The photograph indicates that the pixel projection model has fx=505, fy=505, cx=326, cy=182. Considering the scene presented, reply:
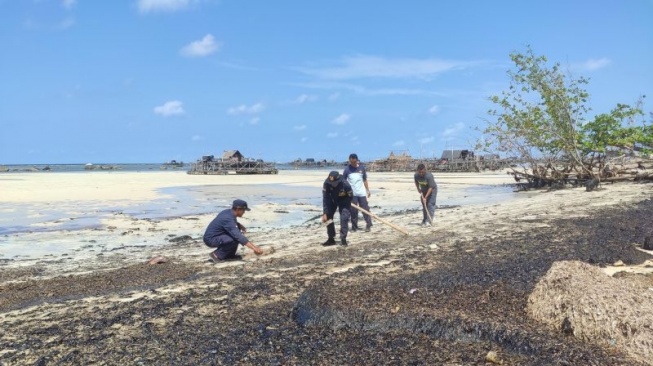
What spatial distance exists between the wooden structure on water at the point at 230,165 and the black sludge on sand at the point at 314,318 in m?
47.9

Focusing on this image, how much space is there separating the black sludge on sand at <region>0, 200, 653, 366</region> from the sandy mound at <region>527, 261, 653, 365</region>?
14 cm

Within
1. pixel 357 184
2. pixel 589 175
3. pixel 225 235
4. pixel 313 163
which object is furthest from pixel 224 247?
pixel 313 163

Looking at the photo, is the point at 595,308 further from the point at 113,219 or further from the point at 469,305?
the point at 113,219

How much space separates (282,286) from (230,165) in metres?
50.0

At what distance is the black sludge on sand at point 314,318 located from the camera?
3.77 metres

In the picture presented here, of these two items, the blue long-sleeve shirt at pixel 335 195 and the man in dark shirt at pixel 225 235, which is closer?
the man in dark shirt at pixel 225 235

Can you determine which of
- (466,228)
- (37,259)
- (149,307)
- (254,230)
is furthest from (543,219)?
(37,259)

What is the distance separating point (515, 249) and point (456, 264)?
1468 mm

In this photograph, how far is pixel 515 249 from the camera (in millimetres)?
7617

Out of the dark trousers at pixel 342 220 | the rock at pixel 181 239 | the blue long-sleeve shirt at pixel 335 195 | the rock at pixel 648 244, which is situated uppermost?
the blue long-sleeve shirt at pixel 335 195

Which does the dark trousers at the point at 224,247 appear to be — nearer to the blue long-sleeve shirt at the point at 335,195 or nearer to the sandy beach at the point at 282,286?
the sandy beach at the point at 282,286

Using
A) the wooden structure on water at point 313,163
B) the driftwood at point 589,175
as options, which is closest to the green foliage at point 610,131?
the driftwood at point 589,175

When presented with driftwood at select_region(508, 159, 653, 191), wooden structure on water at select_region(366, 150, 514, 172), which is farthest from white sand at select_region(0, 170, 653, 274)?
wooden structure on water at select_region(366, 150, 514, 172)

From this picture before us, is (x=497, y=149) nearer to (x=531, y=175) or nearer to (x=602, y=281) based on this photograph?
(x=531, y=175)
